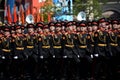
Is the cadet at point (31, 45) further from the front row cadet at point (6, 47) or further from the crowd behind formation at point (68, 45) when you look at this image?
the front row cadet at point (6, 47)

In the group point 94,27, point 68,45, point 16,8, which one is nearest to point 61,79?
point 68,45

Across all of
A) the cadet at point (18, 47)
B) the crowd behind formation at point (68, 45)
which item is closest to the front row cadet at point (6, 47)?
the crowd behind formation at point (68, 45)

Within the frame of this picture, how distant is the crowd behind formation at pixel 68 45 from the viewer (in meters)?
11.6

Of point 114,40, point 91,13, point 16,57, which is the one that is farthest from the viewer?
point 91,13

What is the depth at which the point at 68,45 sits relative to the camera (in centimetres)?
1192

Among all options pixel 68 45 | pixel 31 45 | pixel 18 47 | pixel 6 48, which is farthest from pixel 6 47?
pixel 68 45

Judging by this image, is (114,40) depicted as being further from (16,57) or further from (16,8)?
(16,8)

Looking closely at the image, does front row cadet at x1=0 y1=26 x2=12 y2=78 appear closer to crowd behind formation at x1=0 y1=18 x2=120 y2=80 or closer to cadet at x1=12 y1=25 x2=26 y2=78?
crowd behind formation at x1=0 y1=18 x2=120 y2=80

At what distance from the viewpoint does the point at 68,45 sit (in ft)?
39.1

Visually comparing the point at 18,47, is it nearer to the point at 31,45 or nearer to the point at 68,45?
the point at 31,45

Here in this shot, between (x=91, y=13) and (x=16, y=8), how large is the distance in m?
6.62

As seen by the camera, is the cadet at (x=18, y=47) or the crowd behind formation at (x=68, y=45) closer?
the crowd behind formation at (x=68, y=45)

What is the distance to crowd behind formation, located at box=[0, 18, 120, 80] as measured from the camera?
1155 cm

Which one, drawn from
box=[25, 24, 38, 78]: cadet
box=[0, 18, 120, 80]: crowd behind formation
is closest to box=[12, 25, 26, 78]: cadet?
box=[0, 18, 120, 80]: crowd behind formation
